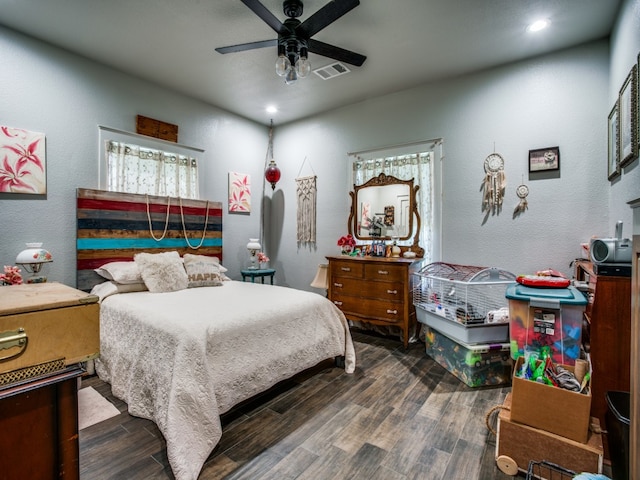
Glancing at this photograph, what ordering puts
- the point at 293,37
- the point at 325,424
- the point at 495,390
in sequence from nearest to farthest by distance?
the point at 325,424
the point at 293,37
the point at 495,390

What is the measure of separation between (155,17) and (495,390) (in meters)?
4.09

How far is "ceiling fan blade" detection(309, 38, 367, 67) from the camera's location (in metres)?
2.38

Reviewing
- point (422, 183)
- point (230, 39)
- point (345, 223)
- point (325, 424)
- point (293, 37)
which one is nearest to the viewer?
point (325, 424)

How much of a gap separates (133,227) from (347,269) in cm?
247

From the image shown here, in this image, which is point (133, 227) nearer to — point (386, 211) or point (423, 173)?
point (386, 211)

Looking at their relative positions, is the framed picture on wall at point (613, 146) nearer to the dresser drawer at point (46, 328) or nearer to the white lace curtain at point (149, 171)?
the dresser drawer at point (46, 328)

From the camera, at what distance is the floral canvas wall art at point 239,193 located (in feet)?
14.9

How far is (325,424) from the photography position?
2061 mm

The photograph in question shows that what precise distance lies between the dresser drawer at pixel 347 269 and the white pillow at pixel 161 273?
5.60 feet

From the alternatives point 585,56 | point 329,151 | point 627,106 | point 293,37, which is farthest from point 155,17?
point 585,56

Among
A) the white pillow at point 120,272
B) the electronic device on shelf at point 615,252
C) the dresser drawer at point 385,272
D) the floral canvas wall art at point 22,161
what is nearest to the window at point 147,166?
the floral canvas wall art at point 22,161

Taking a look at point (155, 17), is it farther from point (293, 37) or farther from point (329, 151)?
point (329, 151)

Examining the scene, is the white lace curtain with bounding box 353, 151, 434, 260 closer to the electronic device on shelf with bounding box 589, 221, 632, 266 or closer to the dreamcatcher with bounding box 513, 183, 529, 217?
the dreamcatcher with bounding box 513, 183, 529, 217

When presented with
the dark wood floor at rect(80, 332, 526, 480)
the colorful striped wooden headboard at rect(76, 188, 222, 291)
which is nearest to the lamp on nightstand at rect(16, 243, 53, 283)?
the colorful striped wooden headboard at rect(76, 188, 222, 291)
